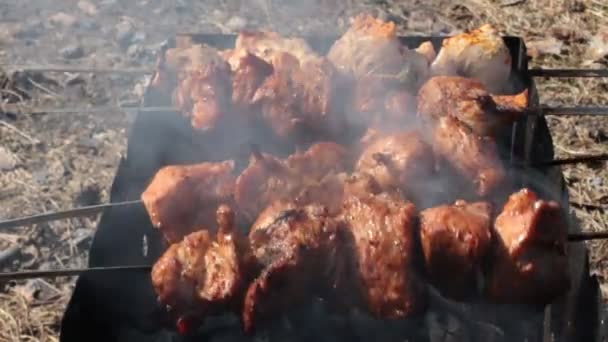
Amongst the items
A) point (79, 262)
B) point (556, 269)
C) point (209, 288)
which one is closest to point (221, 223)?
point (209, 288)

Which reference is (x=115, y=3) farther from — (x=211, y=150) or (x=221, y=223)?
(x=221, y=223)

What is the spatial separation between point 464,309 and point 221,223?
3.04 feet

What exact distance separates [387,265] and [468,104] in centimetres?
85

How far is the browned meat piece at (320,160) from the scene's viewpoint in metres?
2.83

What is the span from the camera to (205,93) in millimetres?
3182

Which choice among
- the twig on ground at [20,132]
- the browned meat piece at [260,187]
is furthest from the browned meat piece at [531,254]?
the twig on ground at [20,132]

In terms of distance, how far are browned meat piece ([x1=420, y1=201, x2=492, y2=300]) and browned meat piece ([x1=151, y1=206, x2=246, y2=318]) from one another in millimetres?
613

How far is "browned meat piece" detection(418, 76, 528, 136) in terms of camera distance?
2852 millimetres

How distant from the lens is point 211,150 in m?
3.31

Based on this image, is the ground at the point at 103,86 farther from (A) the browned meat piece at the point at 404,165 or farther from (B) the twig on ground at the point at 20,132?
(A) the browned meat piece at the point at 404,165

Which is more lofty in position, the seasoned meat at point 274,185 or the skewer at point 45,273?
the seasoned meat at point 274,185

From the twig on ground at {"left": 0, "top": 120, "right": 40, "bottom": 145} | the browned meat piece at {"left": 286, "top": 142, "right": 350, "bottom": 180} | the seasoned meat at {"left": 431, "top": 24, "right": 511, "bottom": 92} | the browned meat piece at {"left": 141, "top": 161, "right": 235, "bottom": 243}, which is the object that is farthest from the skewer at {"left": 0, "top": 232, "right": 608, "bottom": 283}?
the twig on ground at {"left": 0, "top": 120, "right": 40, "bottom": 145}

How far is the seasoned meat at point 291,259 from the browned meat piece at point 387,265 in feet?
0.26

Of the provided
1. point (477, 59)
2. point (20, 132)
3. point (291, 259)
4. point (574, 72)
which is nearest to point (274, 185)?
point (291, 259)
